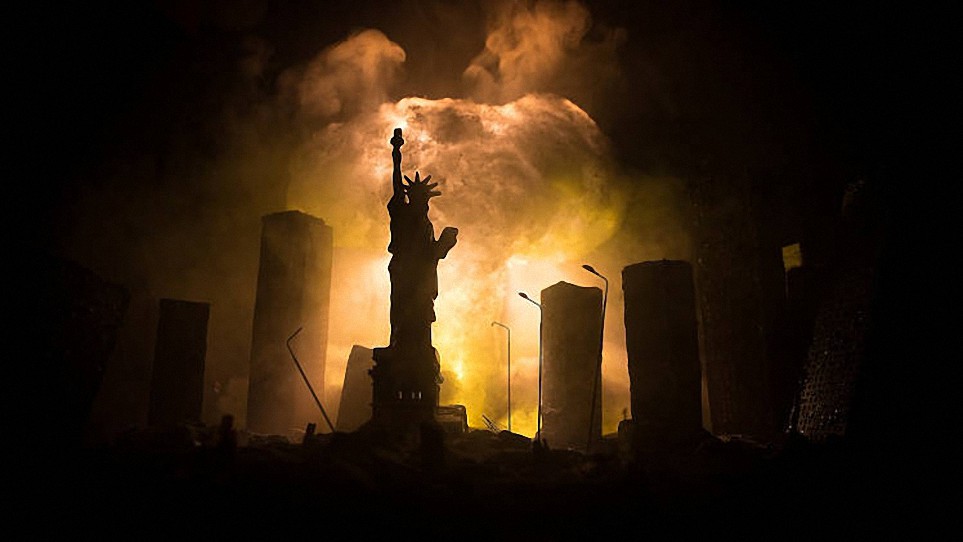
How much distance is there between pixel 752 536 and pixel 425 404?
29.1 feet

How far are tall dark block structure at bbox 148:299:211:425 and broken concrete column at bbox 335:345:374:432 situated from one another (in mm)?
5781

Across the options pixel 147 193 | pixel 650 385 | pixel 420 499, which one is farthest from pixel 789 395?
pixel 147 193

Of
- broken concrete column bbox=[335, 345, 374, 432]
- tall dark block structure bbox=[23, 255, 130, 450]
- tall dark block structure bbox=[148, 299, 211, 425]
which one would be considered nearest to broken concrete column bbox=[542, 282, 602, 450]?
broken concrete column bbox=[335, 345, 374, 432]

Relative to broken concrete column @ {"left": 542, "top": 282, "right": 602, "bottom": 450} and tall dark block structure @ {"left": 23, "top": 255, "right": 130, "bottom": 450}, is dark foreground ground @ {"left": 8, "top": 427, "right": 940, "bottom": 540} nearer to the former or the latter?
tall dark block structure @ {"left": 23, "top": 255, "right": 130, "bottom": 450}

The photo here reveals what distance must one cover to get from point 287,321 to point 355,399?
163 inches

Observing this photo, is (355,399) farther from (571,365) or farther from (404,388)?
(571,365)

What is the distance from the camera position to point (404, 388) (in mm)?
15188

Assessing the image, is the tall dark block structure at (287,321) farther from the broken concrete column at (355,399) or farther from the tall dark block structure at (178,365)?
the tall dark block structure at (178,365)

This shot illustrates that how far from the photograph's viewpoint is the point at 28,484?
7.68 metres

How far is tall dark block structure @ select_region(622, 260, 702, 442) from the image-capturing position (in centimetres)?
1568

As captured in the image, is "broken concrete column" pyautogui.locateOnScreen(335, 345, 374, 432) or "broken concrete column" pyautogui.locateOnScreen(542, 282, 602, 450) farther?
"broken concrete column" pyautogui.locateOnScreen(335, 345, 374, 432)

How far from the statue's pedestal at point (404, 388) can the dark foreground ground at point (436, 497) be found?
3.22 meters

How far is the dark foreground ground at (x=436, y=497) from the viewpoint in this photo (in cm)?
752

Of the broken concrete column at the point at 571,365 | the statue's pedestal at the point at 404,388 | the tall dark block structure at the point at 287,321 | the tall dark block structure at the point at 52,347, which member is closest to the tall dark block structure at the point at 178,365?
the tall dark block structure at the point at 287,321
